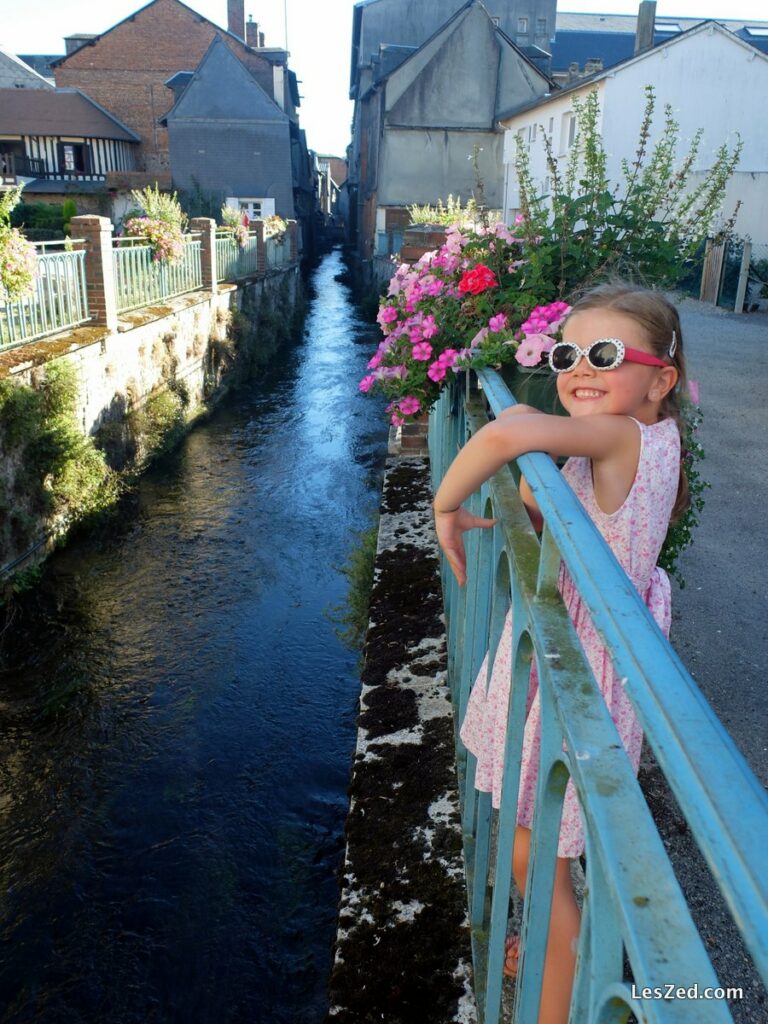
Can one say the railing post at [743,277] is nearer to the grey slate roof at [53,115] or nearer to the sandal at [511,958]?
the sandal at [511,958]

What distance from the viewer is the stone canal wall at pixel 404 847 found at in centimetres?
193

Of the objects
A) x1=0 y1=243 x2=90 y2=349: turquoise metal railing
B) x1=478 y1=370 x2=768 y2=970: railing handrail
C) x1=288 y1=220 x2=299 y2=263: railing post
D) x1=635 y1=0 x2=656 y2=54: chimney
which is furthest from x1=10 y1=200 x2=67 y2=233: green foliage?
x1=478 y1=370 x2=768 y2=970: railing handrail

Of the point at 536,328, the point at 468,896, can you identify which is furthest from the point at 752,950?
the point at 536,328

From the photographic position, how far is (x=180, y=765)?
460 cm

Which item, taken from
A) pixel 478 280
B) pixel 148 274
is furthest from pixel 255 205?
pixel 478 280

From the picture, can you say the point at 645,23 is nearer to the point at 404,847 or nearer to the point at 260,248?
the point at 260,248

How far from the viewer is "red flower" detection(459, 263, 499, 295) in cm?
285

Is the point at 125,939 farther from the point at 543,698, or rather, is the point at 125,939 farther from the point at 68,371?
the point at 68,371

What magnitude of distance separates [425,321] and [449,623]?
112 cm

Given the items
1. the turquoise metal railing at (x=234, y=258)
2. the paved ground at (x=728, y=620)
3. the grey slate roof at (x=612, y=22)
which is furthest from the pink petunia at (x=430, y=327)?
the grey slate roof at (x=612, y=22)

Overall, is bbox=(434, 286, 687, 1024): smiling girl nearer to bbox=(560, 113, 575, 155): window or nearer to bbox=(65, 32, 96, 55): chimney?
bbox=(560, 113, 575, 155): window

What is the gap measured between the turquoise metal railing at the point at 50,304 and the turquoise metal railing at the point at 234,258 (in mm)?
5964

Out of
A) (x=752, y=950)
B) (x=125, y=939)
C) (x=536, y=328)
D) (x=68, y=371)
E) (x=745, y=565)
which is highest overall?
(x=536, y=328)

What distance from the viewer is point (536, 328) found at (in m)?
2.52
